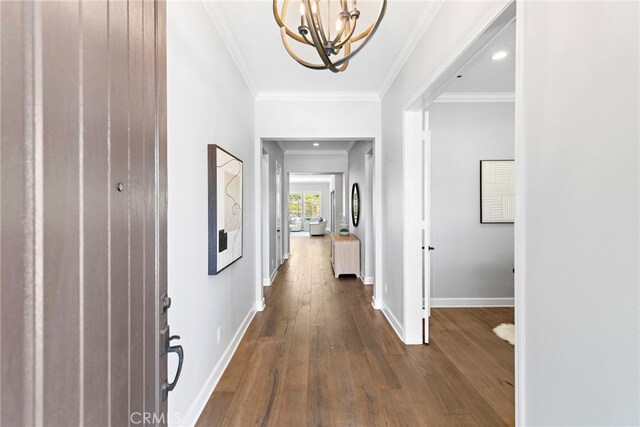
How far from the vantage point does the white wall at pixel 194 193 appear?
4.78 ft

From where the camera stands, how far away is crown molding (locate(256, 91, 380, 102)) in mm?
3445

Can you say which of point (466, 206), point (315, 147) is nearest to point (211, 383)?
point (466, 206)

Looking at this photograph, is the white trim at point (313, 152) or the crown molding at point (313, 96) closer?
the crown molding at point (313, 96)

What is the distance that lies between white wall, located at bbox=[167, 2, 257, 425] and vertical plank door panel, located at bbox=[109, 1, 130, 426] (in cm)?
85

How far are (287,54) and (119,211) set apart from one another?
2494 mm

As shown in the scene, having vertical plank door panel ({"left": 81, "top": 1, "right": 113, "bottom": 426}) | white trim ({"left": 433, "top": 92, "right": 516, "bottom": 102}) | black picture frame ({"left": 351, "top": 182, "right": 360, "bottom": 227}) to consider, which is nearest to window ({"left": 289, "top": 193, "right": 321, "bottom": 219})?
black picture frame ({"left": 351, "top": 182, "right": 360, "bottom": 227})

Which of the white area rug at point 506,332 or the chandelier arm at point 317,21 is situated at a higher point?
the chandelier arm at point 317,21

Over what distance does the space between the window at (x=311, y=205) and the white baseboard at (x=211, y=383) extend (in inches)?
462

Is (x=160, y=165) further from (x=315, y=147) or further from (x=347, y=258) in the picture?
(x=315, y=147)

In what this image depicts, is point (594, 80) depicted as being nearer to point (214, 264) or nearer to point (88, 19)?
point (88, 19)

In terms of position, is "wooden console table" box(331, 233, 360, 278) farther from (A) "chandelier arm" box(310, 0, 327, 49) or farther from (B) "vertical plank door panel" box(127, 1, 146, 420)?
(B) "vertical plank door panel" box(127, 1, 146, 420)

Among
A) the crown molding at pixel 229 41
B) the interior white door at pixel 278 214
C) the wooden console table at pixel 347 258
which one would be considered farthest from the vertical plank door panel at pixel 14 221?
the interior white door at pixel 278 214

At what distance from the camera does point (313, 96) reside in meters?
3.47

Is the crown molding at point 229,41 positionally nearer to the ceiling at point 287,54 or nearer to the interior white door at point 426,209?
the ceiling at point 287,54
